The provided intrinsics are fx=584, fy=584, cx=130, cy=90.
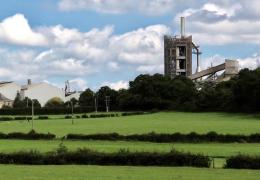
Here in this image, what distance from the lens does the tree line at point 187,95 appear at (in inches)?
5538

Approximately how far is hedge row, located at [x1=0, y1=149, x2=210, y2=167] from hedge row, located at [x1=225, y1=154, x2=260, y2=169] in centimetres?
144

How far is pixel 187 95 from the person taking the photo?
569ft

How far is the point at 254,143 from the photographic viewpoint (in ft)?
213

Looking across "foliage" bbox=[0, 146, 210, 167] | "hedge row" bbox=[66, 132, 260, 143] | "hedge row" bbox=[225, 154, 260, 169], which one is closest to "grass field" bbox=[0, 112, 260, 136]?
"hedge row" bbox=[66, 132, 260, 143]

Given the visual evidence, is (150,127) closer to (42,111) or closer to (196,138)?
(196,138)

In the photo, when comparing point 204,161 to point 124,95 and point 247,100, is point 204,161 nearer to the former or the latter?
point 247,100

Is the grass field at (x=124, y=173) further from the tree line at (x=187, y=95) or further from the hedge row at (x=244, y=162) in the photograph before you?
the tree line at (x=187, y=95)

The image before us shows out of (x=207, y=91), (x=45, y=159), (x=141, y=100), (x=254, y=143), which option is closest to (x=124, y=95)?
(x=141, y=100)

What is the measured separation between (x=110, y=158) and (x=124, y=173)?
570 cm

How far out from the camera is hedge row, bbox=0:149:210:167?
1339 inches

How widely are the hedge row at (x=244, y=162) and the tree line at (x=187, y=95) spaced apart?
342ft

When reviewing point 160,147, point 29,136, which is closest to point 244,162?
point 160,147

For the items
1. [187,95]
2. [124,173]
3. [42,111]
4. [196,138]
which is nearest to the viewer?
[124,173]

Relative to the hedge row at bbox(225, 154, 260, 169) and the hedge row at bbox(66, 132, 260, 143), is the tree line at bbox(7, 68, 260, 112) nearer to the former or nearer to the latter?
the hedge row at bbox(66, 132, 260, 143)
